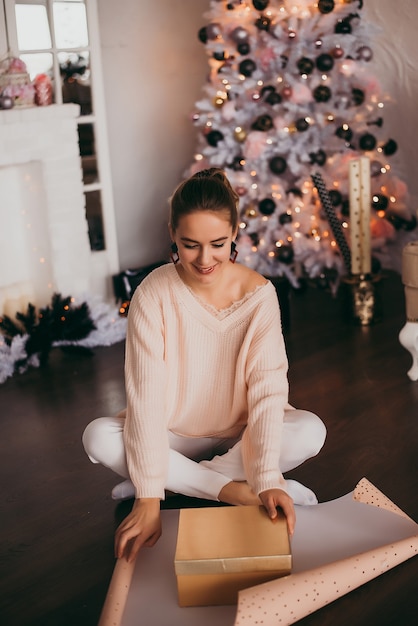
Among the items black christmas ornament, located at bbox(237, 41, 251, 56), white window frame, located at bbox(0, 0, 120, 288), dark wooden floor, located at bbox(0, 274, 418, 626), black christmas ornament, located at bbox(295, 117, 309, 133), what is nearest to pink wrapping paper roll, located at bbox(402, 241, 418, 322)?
dark wooden floor, located at bbox(0, 274, 418, 626)

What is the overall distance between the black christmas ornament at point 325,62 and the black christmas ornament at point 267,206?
1.94ft

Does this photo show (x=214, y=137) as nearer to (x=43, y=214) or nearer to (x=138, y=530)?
(x=43, y=214)

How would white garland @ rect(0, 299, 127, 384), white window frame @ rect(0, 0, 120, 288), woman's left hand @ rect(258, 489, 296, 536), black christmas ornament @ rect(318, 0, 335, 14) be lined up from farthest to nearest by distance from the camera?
black christmas ornament @ rect(318, 0, 335, 14), white window frame @ rect(0, 0, 120, 288), white garland @ rect(0, 299, 127, 384), woman's left hand @ rect(258, 489, 296, 536)

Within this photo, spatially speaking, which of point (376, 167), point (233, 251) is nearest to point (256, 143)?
point (376, 167)

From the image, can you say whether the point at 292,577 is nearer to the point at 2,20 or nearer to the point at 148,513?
the point at 148,513

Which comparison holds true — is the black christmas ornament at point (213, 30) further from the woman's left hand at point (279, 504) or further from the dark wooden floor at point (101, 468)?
the woman's left hand at point (279, 504)

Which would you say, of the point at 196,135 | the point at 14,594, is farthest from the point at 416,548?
the point at 196,135

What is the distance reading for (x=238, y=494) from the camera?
1916 millimetres

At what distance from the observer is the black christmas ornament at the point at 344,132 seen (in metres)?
3.55

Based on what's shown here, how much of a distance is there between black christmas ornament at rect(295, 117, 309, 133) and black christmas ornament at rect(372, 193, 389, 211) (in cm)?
44

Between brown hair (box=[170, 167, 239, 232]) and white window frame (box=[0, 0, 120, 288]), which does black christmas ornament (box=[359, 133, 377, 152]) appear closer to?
white window frame (box=[0, 0, 120, 288])

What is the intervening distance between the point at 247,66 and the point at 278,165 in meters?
0.44

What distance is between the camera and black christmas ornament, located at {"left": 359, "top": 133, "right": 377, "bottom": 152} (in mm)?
3576

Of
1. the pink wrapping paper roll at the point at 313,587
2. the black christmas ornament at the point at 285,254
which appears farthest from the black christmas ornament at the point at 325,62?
the pink wrapping paper roll at the point at 313,587
